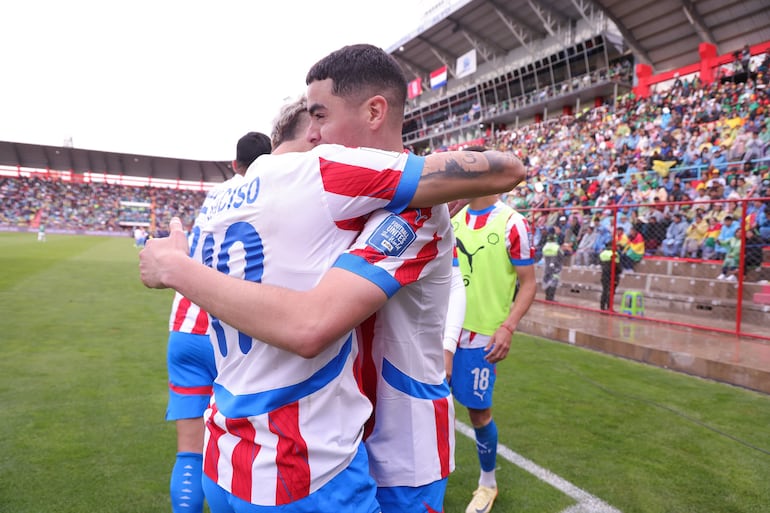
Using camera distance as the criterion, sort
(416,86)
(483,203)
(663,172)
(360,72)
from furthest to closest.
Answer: (416,86) < (663,172) < (483,203) < (360,72)

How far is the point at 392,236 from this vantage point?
1143 mm

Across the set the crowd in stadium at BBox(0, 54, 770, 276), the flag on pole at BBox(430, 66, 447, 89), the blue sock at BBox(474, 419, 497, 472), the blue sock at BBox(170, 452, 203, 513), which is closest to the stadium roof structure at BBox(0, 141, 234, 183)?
the flag on pole at BBox(430, 66, 447, 89)

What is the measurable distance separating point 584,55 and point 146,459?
1311 inches

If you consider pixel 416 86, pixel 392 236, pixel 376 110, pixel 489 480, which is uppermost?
pixel 416 86

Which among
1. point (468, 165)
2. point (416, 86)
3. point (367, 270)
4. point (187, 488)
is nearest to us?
point (367, 270)

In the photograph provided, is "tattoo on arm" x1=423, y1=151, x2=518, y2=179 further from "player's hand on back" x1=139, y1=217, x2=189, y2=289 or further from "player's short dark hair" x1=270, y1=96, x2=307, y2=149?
"player's hand on back" x1=139, y1=217, x2=189, y2=289

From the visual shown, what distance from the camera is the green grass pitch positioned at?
318 cm

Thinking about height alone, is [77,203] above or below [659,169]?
above

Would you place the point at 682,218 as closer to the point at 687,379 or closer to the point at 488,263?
the point at 687,379

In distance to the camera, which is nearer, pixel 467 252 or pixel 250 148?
pixel 250 148

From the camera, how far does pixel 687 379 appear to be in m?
5.83

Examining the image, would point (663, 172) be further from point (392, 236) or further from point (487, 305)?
point (392, 236)

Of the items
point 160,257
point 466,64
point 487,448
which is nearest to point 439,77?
point 466,64

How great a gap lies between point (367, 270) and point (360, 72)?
0.60 meters
